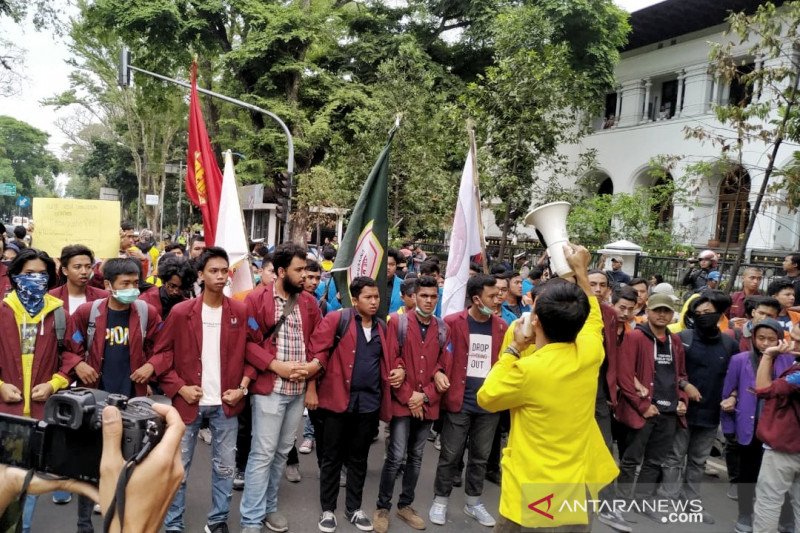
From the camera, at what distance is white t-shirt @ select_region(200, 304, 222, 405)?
406 cm

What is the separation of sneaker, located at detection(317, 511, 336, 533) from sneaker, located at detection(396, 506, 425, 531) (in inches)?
21.6

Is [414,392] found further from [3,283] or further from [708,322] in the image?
[3,283]

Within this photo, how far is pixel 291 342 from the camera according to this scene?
441cm

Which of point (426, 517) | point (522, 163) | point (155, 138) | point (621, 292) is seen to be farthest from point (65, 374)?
point (155, 138)

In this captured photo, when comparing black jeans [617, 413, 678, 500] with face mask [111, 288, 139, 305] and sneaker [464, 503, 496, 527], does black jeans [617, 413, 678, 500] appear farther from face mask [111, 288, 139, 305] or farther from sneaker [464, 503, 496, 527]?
face mask [111, 288, 139, 305]

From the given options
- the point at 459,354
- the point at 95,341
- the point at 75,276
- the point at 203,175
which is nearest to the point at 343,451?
the point at 459,354

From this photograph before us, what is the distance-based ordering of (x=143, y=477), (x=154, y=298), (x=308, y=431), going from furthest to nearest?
(x=308, y=431), (x=154, y=298), (x=143, y=477)

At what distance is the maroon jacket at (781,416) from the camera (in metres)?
4.04

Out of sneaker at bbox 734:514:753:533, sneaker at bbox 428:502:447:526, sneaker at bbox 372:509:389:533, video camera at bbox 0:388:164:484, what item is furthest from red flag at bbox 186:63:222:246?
sneaker at bbox 734:514:753:533

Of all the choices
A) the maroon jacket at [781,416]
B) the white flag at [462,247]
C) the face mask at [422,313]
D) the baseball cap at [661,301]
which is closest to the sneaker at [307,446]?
the white flag at [462,247]

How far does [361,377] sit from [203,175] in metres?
4.22

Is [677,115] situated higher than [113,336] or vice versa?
[677,115]

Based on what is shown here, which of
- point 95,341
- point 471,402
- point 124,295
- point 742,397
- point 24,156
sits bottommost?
point 471,402

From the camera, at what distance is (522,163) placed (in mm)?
12250
